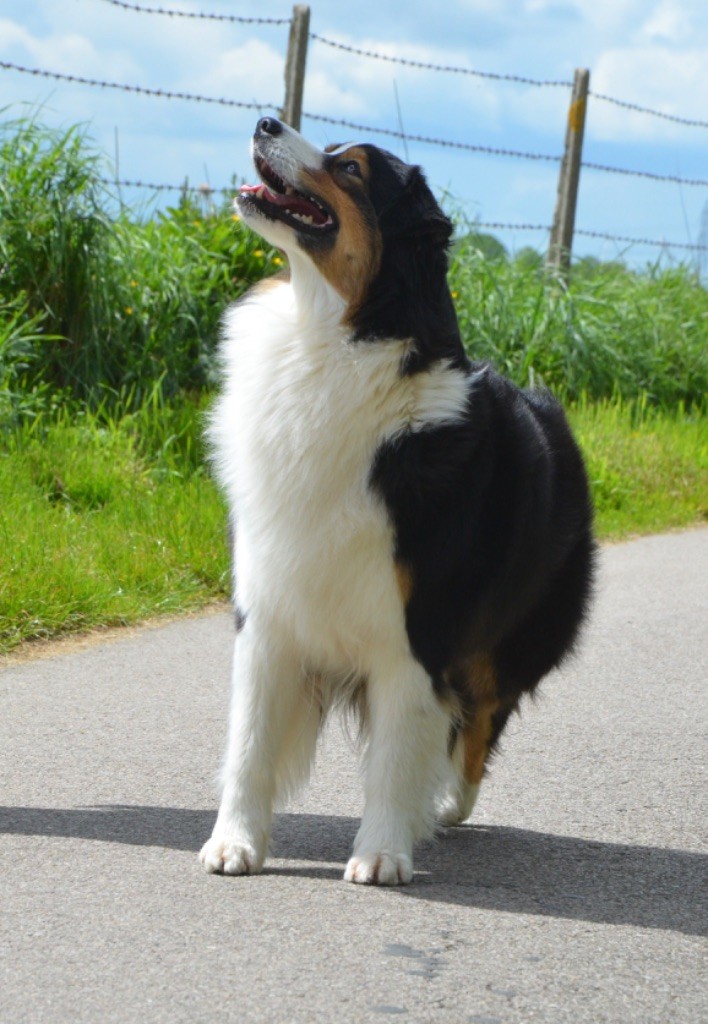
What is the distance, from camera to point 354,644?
3.44 m


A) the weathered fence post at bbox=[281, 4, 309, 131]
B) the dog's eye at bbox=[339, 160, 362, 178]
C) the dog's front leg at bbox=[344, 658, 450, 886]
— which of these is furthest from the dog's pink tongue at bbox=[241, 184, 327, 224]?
the weathered fence post at bbox=[281, 4, 309, 131]

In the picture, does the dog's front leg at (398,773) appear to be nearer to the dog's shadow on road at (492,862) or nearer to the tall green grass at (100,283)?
the dog's shadow on road at (492,862)

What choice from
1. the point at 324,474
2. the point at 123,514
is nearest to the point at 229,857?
the point at 324,474

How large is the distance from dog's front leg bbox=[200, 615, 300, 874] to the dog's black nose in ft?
3.87

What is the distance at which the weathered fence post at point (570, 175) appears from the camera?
12.1m

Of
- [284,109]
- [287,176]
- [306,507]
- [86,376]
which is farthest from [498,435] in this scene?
[284,109]

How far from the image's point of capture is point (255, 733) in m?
3.49

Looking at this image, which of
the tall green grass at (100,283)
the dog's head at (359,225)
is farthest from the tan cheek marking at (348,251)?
the tall green grass at (100,283)

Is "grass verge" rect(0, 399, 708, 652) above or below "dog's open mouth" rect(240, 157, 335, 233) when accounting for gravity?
below

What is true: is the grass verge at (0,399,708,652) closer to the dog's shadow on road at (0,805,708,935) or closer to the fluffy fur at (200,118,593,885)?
the dog's shadow on road at (0,805,708,935)

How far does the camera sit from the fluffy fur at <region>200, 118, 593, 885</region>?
3.40 m

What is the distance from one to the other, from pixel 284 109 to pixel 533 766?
20.8 feet

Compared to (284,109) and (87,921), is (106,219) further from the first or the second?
(87,921)

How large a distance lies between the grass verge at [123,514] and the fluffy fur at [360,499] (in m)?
2.08
